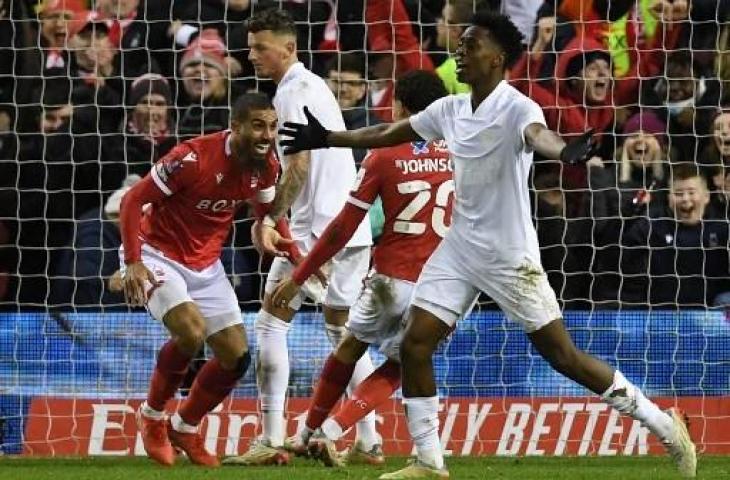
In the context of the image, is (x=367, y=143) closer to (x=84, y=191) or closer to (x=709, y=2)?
(x=84, y=191)

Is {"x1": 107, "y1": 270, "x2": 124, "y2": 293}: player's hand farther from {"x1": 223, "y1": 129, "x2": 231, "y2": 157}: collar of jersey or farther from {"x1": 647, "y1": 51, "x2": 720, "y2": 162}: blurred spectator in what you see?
{"x1": 647, "y1": 51, "x2": 720, "y2": 162}: blurred spectator

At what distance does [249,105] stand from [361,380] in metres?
1.81

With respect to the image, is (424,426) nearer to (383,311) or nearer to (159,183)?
(383,311)

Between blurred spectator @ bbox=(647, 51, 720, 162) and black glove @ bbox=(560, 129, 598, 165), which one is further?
blurred spectator @ bbox=(647, 51, 720, 162)

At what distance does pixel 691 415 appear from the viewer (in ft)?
38.4

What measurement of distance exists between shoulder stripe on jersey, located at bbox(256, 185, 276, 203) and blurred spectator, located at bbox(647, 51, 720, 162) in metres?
3.90

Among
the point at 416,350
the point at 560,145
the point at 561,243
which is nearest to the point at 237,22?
the point at 561,243

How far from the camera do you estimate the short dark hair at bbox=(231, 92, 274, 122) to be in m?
9.73

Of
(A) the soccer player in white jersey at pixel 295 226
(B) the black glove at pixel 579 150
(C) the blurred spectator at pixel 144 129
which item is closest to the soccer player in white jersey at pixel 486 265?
(B) the black glove at pixel 579 150

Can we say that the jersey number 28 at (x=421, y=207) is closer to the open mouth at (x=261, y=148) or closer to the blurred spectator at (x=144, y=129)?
the open mouth at (x=261, y=148)

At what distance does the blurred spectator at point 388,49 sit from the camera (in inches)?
519

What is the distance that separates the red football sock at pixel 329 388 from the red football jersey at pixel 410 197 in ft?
2.05

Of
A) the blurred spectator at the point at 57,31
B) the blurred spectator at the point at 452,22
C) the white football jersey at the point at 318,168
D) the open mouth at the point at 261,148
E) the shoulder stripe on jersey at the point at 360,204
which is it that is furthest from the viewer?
the blurred spectator at the point at 57,31

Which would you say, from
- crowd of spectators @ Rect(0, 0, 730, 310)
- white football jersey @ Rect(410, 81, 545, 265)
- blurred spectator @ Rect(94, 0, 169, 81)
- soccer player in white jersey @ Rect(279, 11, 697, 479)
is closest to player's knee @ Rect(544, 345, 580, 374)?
soccer player in white jersey @ Rect(279, 11, 697, 479)
